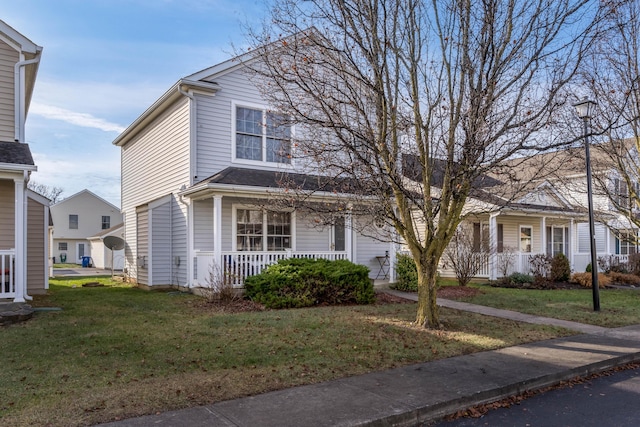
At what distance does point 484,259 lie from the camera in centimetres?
1716

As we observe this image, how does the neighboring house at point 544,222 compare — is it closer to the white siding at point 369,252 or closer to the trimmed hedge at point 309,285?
the white siding at point 369,252

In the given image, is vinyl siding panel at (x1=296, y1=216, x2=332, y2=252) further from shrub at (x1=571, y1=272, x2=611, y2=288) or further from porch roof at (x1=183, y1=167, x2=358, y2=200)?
shrub at (x1=571, y1=272, x2=611, y2=288)

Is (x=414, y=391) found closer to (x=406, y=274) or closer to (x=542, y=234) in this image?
(x=406, y=274)

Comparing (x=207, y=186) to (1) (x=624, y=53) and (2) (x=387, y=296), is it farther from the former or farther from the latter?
(1) (x=624, y=53)

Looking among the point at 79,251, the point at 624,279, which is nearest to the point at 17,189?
the point at 624,279

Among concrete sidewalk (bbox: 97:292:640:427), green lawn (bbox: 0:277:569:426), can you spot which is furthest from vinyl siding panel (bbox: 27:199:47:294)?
concrete sidewalk (bbox: 97:292:640:427)

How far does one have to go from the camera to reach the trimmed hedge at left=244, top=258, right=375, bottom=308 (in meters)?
11.4

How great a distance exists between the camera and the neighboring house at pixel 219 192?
13.5 meters

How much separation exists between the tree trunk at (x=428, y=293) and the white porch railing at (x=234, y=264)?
5.08 meters

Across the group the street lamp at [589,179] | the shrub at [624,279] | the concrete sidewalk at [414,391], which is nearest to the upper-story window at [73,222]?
the shrub at [624,279]

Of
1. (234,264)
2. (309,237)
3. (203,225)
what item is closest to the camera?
(234,264)

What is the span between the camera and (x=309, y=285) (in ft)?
38.1

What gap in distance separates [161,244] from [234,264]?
368cm

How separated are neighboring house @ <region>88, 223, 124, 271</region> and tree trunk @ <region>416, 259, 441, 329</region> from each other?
25414 mm
